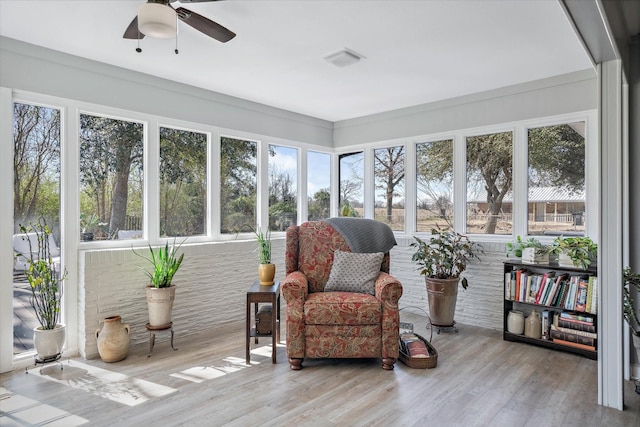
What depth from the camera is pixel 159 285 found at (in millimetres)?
3527

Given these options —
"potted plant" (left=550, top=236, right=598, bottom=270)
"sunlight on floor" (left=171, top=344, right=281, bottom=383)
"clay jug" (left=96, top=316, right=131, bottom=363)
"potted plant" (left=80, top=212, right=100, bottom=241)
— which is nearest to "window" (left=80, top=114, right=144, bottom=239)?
"potted plant" (left=80, top=212, right=100, bottom=241)

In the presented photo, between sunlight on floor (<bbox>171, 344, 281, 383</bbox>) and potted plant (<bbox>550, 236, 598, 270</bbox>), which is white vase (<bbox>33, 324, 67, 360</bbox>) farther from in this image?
potted plant (<bbox>550, 236, 598, 270</bbox>)

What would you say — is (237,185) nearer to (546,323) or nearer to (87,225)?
(87,225)

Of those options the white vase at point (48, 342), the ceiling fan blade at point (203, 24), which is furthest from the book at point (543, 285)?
the white vase at point (48, 342)

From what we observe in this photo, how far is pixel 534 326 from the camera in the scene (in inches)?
142

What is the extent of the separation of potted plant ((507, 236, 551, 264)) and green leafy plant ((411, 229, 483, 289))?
46 cm

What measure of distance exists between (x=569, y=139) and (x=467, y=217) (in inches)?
50.4

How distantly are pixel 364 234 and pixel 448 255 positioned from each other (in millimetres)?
1043

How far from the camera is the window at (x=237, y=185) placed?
4.52 m

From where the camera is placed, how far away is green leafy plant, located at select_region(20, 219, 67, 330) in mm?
3059

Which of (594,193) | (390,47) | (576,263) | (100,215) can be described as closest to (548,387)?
(576,263)

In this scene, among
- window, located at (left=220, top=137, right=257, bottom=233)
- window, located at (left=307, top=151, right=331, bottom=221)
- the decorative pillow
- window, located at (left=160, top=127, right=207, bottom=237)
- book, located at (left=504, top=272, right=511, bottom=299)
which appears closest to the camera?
the decorative pillow

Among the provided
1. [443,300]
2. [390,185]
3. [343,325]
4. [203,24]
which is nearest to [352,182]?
[390,185]

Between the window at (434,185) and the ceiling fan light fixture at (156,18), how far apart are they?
352cm
